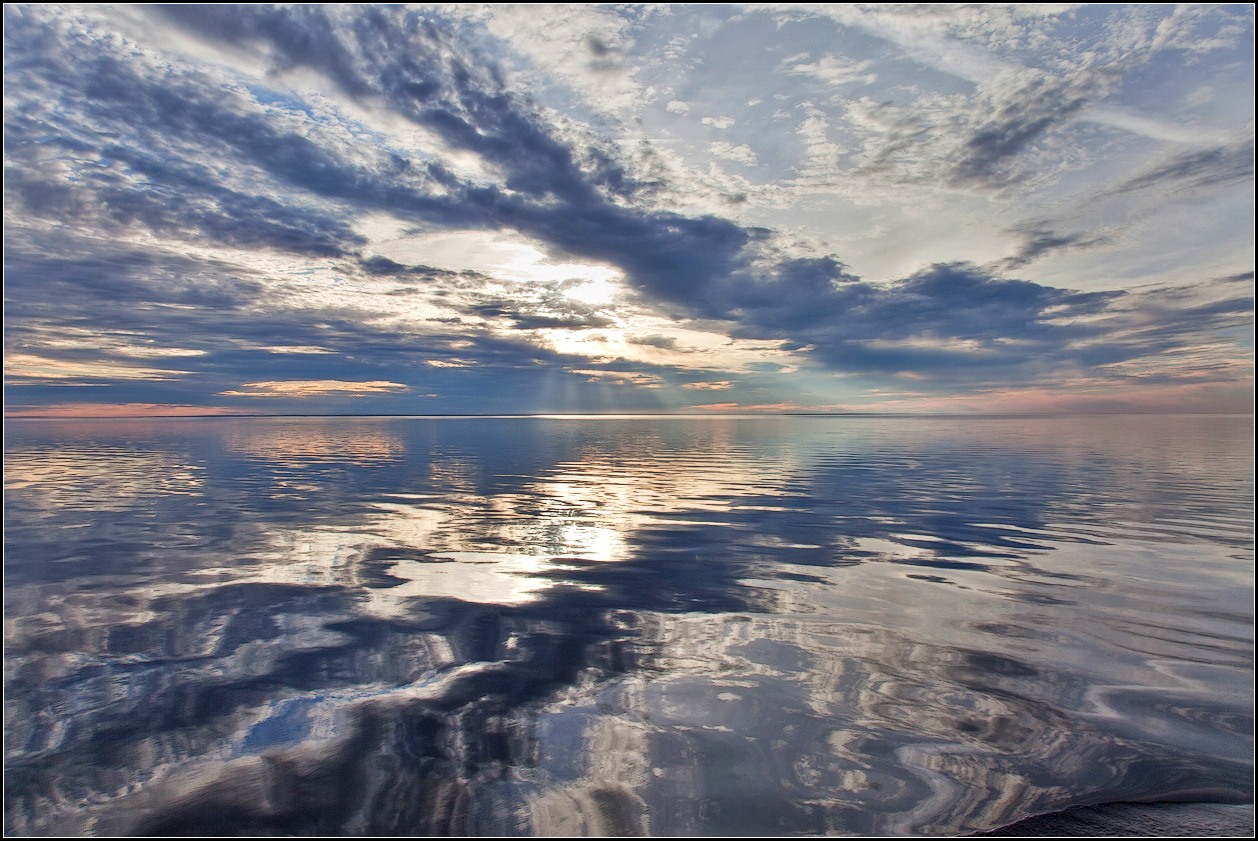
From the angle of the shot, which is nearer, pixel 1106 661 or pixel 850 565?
pixel 1106 661

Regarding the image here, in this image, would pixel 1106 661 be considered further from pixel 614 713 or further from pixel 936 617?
pixel 614 713

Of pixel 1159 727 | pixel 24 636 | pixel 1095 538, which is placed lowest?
pixel 24 636

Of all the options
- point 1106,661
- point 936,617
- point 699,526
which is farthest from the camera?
point 699,526

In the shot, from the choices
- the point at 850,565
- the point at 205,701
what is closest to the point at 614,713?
the point at 205,701

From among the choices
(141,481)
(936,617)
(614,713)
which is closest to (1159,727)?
(936,617)

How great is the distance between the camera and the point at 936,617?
9820 millimetres

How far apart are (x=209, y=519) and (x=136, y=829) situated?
661 inches

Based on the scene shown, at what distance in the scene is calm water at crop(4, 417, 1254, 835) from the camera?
523cm

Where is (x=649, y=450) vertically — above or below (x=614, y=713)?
above

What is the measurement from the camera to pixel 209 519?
1875cm

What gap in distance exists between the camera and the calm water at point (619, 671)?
17.2ft

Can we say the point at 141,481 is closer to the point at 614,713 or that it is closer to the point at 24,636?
the point at 24,636

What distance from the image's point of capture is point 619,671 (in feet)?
25.7

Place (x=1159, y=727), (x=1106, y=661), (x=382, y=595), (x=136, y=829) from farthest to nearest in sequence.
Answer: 1. (x=382, y=595)
2. (x=1106, y=661)
3. (x=1159, y=727)
4. (x=136, y=829)
